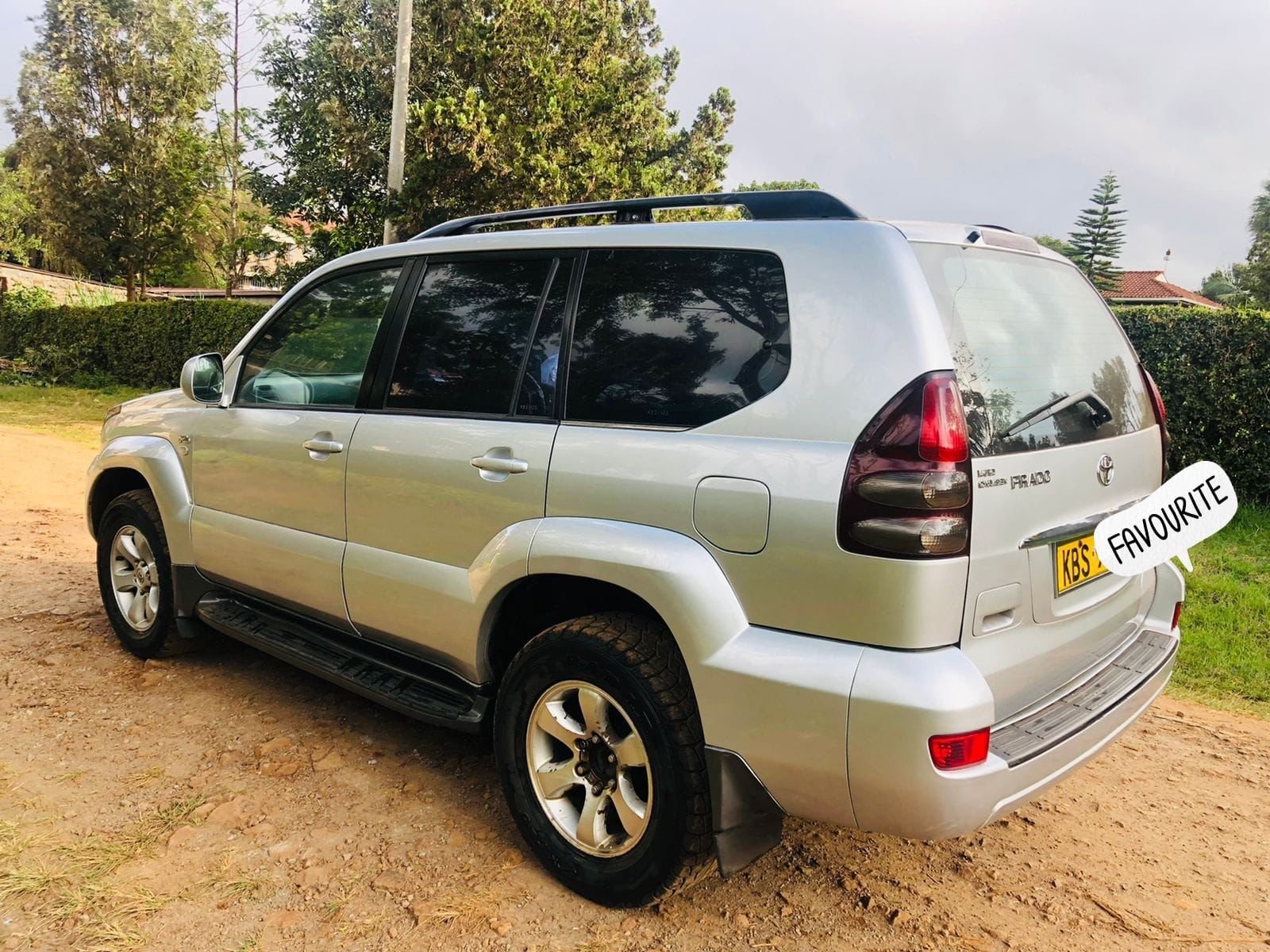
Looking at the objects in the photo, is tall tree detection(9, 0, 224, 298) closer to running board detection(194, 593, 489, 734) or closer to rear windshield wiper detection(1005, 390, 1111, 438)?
running board detection(194, 593, 489, 734)

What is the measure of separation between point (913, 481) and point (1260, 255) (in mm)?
57957

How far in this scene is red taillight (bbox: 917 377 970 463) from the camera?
2.00 meters

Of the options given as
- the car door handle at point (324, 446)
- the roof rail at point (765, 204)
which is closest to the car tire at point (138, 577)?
the car door handle at point (324, 446)

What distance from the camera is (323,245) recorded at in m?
18.3

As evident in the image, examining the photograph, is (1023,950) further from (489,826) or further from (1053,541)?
(489,826)

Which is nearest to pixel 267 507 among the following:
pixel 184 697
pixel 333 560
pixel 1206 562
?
pixel 333 560

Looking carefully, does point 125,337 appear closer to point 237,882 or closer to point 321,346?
point 321,346

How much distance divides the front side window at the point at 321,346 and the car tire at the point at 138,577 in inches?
33.4

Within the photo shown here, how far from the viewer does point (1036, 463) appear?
222cm

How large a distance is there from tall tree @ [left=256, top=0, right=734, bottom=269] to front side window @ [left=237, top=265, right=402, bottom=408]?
475 inches

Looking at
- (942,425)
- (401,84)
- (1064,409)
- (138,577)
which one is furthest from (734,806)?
(401,84)

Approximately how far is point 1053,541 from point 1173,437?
243 inches

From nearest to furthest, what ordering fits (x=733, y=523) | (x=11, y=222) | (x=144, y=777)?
1. (x=733, y=523)
2. (x=144, y=777)
3. (x=11, y=222)

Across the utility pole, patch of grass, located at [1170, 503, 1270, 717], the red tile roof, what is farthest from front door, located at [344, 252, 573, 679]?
the red tile roof
